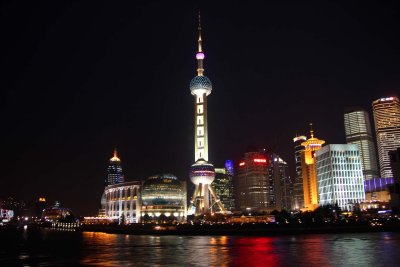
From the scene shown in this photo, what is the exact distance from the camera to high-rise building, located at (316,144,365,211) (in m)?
184

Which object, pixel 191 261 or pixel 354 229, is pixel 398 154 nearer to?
pixel 354 229

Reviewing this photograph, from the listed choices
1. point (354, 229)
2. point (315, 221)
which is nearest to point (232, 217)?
point (315, 221)

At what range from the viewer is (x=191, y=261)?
40.3 metres

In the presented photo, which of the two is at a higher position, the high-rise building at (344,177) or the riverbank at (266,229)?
the high-rise building at (344,177)

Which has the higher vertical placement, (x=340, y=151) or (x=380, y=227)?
(x=340, y=151)

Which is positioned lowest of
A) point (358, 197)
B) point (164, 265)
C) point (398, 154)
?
point (164, 265)

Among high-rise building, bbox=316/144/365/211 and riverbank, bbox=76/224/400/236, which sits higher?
high-rise building, bbox=316/144/365/211

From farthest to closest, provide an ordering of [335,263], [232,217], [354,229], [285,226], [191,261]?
1. [232,217]
2. [285,226]
3. [354,229]
4. [191,261]
5. [335,263]

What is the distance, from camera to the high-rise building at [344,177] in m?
184

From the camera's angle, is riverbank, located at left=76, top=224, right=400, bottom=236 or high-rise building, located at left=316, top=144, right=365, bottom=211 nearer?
riverbank, located at left=76, top=224, right=400, bottom=236

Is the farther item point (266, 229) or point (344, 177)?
point (344, 177)

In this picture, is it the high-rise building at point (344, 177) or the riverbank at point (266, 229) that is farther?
the high-rise building at point (344, 177)

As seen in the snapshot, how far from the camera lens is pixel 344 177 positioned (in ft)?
613

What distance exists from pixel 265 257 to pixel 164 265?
1103cm
